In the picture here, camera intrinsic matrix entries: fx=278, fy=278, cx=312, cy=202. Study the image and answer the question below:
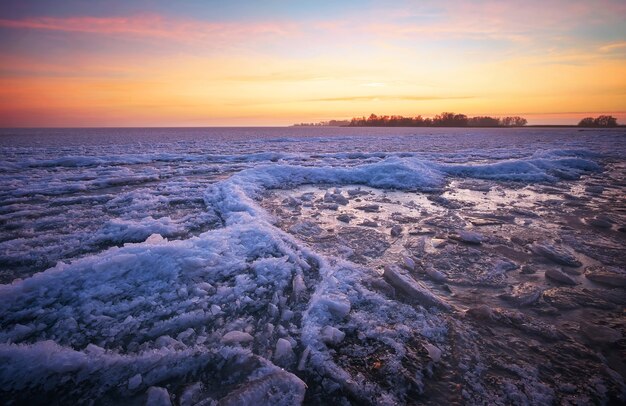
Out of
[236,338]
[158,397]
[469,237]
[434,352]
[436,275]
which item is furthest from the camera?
[469,237]

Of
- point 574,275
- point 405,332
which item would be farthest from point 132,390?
point 574,275

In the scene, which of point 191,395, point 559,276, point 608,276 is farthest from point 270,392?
point 608,276

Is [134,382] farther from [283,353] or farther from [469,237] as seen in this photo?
[469,237]

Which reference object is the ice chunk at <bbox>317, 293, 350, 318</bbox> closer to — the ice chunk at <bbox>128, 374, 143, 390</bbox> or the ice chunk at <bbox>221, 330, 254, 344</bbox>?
the ice chunk at <bbox>221, 330, 254, 344</bbox>

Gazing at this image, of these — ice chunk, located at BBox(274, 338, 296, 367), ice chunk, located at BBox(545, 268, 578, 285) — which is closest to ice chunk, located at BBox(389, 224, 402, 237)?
ice chunk, located at BBox(545, 268, 578, 285)

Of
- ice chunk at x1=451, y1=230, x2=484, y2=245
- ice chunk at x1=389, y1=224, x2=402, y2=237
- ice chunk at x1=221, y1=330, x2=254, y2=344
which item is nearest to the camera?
ice chunk at x1=221, y1=330, x2=254, y2=344

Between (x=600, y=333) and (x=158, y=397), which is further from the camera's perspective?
(x=600, y=333)

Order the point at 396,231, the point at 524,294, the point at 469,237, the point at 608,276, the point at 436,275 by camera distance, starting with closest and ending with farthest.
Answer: the point at 524,294
the point at 608,276
the point at 436,275
the point at 469,237
the point at 396,231

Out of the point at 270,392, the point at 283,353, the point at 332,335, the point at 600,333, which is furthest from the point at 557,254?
the point at 270,392

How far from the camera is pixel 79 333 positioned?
6.23ft

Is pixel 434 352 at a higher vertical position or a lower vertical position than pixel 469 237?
lower

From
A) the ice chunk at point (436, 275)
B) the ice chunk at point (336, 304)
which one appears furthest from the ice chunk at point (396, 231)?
the ice chunk at point (336, 304)

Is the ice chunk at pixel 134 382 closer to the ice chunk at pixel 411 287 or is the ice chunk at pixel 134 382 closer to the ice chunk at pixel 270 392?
the ice chunk at pixel 270 392

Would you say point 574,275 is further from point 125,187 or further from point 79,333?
point 125,187
